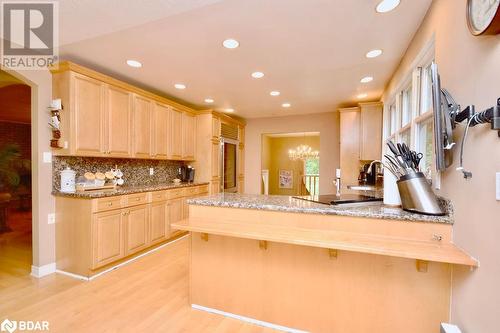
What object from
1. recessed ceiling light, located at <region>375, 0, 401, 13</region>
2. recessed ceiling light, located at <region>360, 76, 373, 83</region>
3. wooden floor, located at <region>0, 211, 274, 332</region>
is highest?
recessed ceiling light, located at <region>360, 76, 373, 83</region>

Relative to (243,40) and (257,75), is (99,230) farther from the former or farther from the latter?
(257,75)

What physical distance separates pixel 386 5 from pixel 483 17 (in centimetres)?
82

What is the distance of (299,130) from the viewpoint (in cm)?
527

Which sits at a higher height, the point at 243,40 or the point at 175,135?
the point at 243,40

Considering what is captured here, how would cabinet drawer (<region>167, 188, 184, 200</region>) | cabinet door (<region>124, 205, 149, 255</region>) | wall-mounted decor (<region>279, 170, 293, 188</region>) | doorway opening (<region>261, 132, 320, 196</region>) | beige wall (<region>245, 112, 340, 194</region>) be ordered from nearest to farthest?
cabinet door (<region>124, 205, 149, 255</region>)
cabinet drawer (<region>167, 188, 184, 200</region>)
beige wall (<region>245, 112, 340, 194</region>)
doorway opening (<region>261, 132, 320, 196</region>)
wall-mounted decor (<region>279, 170, 293, 188</region>)

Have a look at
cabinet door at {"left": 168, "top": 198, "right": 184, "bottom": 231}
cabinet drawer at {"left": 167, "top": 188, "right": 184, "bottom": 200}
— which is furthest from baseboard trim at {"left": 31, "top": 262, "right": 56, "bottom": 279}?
cabinet drawer at {"left": 167, "top": 188, "right": 184, "bottom": 200}

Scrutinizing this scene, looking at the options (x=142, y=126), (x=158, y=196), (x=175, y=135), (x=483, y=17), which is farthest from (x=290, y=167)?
(x=483, y=17)

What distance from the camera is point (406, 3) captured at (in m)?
1.63

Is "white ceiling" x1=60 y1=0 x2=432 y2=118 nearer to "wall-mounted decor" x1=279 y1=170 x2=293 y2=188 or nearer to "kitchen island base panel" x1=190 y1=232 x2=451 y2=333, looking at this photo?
"kitchen island base panel" x1=190 y1=232 x2=451 y2=333

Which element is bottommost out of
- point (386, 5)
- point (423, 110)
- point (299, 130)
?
point (423, 110)

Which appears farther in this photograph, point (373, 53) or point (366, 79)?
point (366, 79)

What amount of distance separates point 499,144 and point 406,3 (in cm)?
132

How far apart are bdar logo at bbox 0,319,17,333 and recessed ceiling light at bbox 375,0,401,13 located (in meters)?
3.73

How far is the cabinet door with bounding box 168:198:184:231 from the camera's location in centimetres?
353
